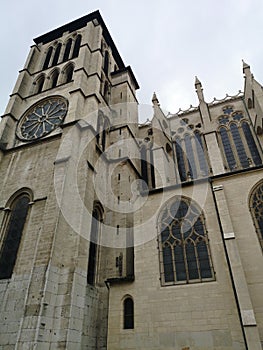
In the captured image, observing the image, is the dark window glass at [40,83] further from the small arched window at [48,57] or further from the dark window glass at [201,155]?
the dark window glass at [201,155]

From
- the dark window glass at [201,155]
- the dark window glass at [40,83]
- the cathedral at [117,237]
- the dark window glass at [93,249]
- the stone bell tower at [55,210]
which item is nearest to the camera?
the cathedral at [117,237]

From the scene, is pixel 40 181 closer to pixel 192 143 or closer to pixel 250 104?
pixel 192 143

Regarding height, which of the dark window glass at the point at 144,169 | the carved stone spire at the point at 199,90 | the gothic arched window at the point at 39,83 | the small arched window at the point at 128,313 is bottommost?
the small arched window at the point at 128,313

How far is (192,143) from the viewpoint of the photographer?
755 inches

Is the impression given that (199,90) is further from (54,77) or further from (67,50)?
(67,50)

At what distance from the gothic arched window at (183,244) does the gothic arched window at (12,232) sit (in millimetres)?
6298

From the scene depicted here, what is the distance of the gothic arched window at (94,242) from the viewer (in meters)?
11.3

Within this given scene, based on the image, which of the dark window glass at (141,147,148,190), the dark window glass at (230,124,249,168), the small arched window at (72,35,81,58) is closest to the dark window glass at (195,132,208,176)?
the dark window glass at (230,124,249,168)

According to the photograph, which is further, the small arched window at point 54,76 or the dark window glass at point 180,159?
the small arched window at point 54,76

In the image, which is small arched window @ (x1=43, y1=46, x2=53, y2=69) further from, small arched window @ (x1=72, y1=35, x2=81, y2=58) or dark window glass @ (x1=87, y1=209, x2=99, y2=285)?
dark window glass @ (x1=87, y1=209, x2=99, y2=285)

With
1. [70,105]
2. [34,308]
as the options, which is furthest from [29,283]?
[70,105]

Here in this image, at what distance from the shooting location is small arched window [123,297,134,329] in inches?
366

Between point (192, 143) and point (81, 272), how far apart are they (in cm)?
1295

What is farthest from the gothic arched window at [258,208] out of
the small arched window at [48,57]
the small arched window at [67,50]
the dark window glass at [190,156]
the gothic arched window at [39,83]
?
the small arched window at [48,57]
